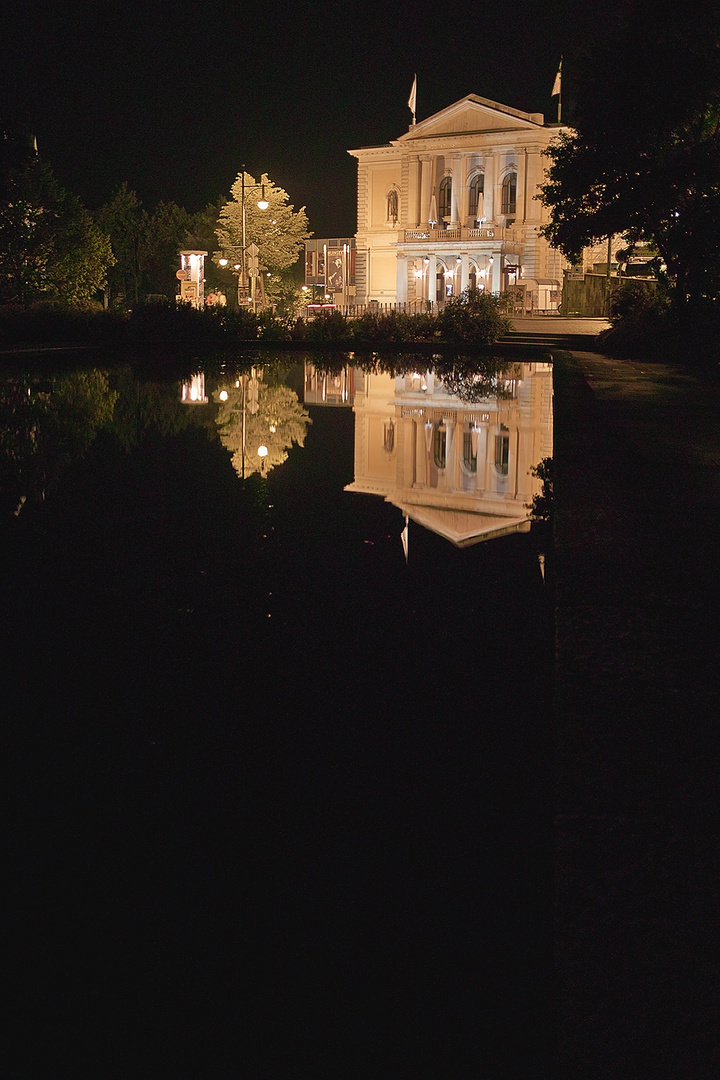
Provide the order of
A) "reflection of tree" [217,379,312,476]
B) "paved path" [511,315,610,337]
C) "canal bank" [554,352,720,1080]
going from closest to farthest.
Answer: "canal bank" [554,352,720,1080] < "reflection of tree" [217,379,312,476] < "paved path" [511,315,610,337]

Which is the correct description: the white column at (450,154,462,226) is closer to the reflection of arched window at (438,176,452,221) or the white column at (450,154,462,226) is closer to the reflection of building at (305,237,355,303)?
the reflection of arched window at (438,176,452,221)

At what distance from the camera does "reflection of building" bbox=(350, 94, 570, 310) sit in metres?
64.9

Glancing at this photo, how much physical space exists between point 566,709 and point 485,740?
0.35m

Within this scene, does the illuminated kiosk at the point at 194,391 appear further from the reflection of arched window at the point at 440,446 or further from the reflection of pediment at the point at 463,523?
the reflection of pediment at the point at 463,523

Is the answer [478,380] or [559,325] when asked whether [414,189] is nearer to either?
[559,325]

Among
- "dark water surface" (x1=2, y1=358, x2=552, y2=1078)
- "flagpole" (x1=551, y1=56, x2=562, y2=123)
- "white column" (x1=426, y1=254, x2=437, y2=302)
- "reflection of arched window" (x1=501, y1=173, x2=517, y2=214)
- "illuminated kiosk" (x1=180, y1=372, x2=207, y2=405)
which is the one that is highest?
"flagpole" (x1=551, y1=56, x2=562, y2=123)

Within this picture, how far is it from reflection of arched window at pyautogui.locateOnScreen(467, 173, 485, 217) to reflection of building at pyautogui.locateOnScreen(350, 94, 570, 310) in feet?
0.23

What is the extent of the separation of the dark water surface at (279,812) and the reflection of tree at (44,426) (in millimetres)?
2561

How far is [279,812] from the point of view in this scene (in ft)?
9.78

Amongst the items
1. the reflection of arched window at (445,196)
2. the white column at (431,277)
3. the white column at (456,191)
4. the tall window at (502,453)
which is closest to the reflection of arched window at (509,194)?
the white column at (456,191)

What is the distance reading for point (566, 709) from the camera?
3209 mm

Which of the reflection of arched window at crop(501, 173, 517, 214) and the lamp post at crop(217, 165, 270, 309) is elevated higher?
the reflection of arched window at crop(501, 173, 517, 214)

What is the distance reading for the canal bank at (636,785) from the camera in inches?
73.0

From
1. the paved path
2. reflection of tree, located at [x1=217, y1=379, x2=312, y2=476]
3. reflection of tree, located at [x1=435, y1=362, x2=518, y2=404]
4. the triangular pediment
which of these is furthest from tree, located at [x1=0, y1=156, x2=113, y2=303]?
reflection of tree, located at [x1=217, y1=379, x2=312, y2=476]
